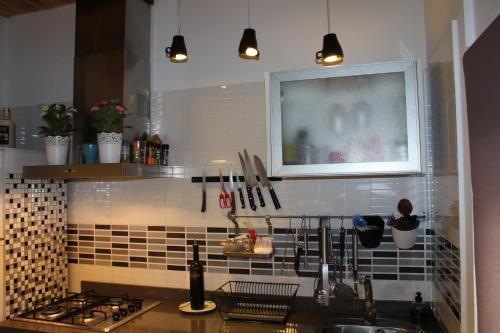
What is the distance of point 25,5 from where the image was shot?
2.45 m

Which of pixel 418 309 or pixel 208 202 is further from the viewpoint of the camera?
pixel 208 202

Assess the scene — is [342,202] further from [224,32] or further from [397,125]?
[224,32]

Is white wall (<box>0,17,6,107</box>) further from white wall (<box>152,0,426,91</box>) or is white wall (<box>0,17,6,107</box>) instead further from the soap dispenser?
the soap dispenser

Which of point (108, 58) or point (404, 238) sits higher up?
point (108, 58)

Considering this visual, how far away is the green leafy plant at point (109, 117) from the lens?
1.86 m

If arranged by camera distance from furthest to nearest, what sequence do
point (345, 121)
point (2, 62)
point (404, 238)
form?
point (2, 62) < point (404, 238) < point (345, 121)

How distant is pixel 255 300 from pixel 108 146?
1.05 metres

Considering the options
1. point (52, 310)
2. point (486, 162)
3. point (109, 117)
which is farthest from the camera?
point (52, 310)

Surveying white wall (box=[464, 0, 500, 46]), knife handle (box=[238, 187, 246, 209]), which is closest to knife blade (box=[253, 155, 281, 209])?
knife handle (box=[238, 187, 246, 209])

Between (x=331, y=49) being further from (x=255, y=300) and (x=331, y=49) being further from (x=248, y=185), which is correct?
(x=255, y=300)

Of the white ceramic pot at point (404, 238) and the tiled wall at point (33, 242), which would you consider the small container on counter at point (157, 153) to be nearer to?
the tiled wall at point (33, 242)

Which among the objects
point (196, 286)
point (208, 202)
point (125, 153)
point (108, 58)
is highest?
point (108, 58)

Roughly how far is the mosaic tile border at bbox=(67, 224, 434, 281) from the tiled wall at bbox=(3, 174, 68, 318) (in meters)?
0.13

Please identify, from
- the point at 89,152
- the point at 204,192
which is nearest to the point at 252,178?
the point at 204,192
